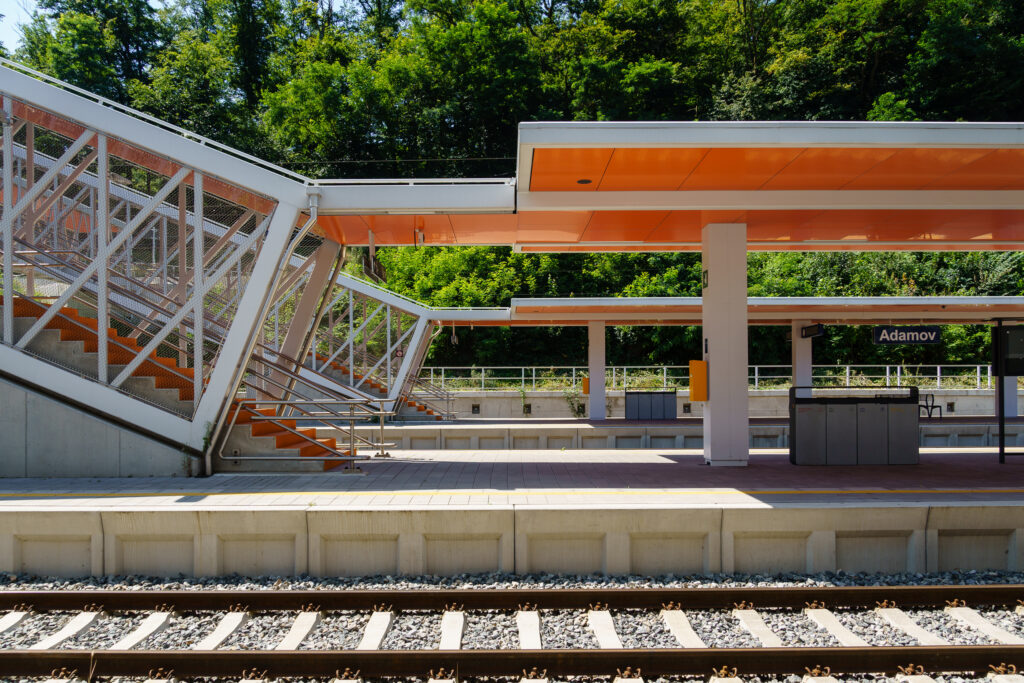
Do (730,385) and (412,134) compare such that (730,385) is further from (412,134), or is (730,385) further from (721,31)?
(721,31)

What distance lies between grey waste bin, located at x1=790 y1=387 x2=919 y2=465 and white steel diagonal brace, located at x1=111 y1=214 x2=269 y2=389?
911 cm

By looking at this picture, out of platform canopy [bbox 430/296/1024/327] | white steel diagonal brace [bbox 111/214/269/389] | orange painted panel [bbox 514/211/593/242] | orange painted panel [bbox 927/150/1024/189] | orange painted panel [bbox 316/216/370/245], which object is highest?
orange painted panel [bbox 927/150/1024/189]

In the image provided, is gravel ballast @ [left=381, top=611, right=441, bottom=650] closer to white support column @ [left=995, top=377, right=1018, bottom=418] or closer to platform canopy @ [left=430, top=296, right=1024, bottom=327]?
platform canopy @ [left=430, top=296, right=1024, bottom=327]

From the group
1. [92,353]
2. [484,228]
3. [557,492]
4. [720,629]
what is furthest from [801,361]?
[92,353]

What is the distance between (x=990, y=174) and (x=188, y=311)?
11332 millimetres

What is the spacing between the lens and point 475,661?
17.8 feet

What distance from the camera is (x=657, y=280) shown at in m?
44.2

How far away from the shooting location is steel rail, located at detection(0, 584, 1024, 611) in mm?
6617

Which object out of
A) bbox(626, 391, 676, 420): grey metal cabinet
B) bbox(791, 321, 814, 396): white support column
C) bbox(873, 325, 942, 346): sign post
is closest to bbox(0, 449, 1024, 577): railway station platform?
bbox(873, 325, 942, 346): sign post

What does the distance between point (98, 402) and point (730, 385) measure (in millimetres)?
9513

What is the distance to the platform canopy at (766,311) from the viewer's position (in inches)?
861

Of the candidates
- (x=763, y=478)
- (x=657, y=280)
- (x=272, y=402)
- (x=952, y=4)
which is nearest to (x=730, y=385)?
(x=763, y=478)

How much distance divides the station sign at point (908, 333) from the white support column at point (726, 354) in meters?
7.98

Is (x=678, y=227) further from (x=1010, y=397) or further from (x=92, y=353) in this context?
(x=1010, y=397)
